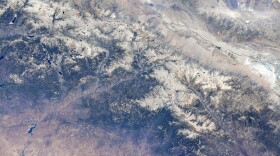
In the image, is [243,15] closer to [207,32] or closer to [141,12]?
[207,32]

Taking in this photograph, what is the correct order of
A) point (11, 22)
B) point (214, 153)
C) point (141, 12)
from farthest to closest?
point (141, 12) < point (11, 22) < point (214, 153)

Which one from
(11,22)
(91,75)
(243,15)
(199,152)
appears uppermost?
(243,15)

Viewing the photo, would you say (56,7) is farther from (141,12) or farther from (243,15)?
(243,15)

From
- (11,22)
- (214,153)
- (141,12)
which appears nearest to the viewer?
(214,153)

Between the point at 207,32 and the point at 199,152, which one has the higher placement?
the point at 207,32

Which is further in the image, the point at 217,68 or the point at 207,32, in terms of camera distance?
the point at 207,32

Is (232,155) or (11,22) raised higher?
(11,22)

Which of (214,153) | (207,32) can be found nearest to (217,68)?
(207,32)

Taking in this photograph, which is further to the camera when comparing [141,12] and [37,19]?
[141,12]

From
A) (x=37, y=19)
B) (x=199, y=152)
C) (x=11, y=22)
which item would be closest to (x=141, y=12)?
(x=37, y=19)
